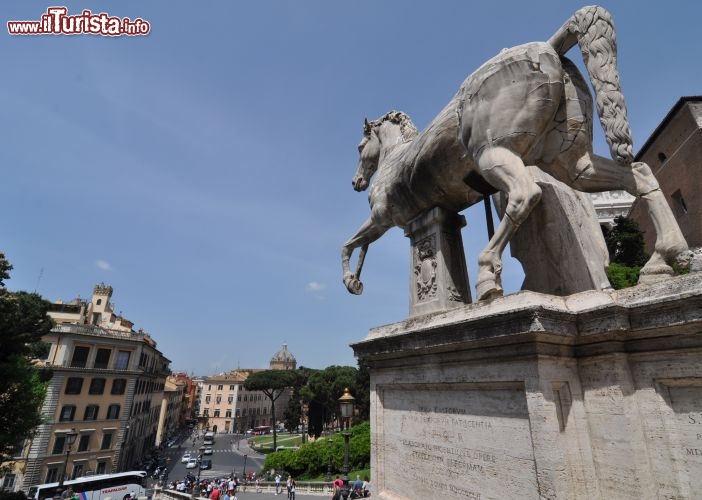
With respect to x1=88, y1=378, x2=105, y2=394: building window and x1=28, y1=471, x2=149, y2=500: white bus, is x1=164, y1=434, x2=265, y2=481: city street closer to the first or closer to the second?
x1=28, y1=471, x2=149, y2=500: white bus

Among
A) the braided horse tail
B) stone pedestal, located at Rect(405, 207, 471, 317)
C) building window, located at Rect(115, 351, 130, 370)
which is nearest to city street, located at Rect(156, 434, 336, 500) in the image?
building window, located at Rect(115, 351, 130, 370)

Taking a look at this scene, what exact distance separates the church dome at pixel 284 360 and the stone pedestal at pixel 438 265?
105m

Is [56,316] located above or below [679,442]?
above

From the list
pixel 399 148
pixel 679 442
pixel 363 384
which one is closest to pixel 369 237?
pixel 399 148


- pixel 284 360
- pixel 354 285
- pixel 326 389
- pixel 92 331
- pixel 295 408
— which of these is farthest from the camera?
pixel 284 360

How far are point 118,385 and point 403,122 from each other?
47870 millimetres

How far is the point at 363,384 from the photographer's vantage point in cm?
5241

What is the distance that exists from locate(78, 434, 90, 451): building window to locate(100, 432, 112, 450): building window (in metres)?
1.52

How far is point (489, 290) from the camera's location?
3686 millimetres

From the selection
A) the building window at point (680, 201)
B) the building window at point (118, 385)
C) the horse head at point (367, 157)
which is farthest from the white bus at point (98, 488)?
the building window at point (680, 201)

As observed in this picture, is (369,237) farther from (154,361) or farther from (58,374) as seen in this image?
(154,361)

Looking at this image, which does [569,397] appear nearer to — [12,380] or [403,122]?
[403,122]

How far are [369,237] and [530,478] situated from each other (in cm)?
387

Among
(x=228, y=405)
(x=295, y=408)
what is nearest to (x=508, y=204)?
(x=295, y=408)
